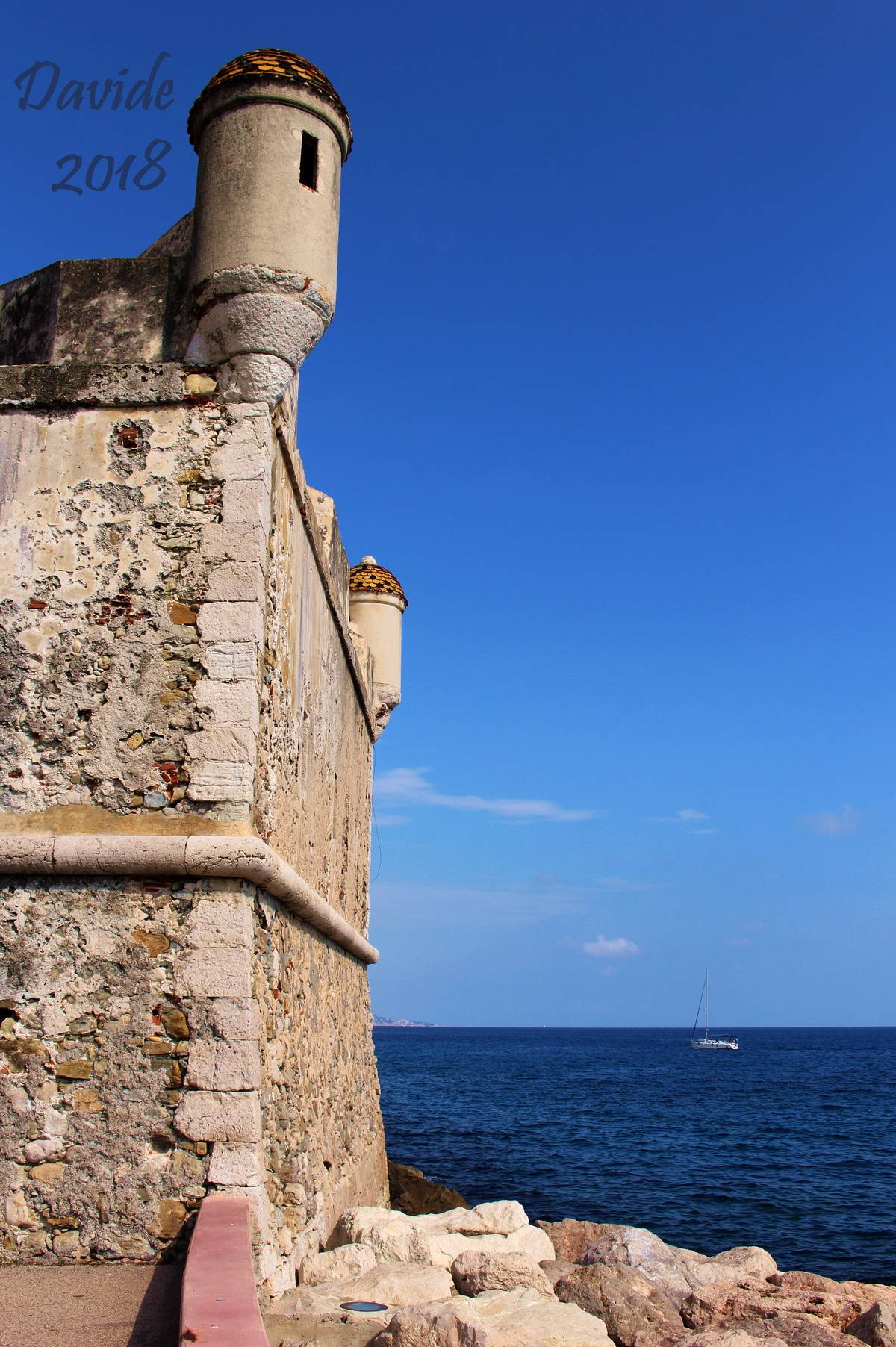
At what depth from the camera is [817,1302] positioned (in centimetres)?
662

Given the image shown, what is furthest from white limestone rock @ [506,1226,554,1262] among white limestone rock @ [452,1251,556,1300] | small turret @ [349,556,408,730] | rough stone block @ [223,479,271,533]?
small turret @ [349,556,408,730]

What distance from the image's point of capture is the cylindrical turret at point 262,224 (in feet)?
16.8

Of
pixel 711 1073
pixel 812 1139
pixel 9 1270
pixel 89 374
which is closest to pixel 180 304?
pixel 89 374

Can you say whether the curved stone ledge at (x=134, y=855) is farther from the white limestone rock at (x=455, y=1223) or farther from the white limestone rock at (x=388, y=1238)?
the white limestone rock at (x=455, y=1223)

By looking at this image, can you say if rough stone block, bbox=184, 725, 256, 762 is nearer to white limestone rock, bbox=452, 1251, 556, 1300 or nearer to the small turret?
white limestone rock, bbox=452, 1251, 556, 1300

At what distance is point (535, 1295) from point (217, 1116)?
5.29 feet

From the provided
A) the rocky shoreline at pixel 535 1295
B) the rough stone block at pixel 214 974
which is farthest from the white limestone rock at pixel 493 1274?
the rough stone block at pixel 214 974

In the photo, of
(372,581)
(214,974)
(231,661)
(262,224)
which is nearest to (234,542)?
(231,661)

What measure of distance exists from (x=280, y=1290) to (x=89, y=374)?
4.01m

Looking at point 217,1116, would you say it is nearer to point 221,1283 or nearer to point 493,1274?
point 221,1283

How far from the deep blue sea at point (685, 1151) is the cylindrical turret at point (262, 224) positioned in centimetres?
1243

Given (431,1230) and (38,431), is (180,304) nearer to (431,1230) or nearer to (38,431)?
(38,431)

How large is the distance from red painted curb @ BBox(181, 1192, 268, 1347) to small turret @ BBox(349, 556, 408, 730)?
6.80 meters

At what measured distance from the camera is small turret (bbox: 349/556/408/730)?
35.0 ft
